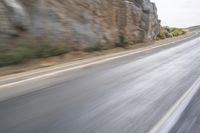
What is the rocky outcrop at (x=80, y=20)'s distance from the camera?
1745cm

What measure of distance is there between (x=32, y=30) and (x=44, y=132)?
1258 centimetres

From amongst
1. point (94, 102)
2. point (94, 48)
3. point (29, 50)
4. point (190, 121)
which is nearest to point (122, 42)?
point (94, 48)

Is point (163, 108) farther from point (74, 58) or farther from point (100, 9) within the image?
point (100, 9)

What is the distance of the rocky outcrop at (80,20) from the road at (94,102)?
480cm

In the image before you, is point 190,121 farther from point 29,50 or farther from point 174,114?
point 29,50

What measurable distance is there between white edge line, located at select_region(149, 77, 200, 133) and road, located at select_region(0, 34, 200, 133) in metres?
0.12

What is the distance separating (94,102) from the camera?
867cm

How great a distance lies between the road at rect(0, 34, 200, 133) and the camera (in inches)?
265

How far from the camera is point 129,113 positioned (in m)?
7.80

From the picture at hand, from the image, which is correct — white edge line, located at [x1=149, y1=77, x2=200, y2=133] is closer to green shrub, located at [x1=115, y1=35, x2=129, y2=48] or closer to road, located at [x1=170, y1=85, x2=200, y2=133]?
road, located at [x1=170, y1=85, x2=200, y2=133]

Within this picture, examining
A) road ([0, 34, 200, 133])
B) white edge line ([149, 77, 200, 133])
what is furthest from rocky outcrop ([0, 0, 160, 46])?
white edge line ([149, 77, 200, 133])

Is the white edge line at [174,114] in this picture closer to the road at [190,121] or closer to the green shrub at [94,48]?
the road at [190,121]

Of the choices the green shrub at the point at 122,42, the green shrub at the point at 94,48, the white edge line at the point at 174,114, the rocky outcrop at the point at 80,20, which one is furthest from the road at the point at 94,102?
the green shrub at the point at 122,42

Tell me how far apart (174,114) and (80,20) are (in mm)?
16748
